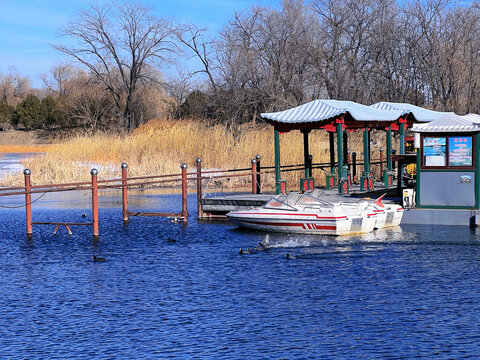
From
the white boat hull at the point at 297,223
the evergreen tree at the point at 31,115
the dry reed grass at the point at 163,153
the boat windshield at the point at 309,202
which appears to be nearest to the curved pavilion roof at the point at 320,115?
the boat windshield at the point at 309,202

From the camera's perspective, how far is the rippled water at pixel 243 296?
10.2 meters

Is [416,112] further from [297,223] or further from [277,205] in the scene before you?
[297,223]

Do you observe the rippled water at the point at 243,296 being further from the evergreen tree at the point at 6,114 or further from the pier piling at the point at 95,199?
the evergreen tree at the point at 6,114

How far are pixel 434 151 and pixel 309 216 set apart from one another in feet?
12.2

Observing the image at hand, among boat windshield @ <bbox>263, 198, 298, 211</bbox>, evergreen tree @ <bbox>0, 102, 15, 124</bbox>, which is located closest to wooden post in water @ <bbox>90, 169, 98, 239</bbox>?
boat windshield @ <bbox>263, 198, 298, 211</bbox>

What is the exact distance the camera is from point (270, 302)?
12562mm

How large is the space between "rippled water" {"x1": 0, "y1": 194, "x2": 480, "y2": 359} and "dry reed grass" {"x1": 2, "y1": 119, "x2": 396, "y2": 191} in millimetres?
15148

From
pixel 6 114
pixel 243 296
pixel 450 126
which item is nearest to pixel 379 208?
pixel 450 126

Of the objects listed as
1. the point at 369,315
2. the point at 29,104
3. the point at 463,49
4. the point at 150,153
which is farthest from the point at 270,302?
the point at 29,104

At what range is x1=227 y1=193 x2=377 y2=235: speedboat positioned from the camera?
771 inches

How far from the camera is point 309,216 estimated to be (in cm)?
1972

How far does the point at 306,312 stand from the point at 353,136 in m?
31.8

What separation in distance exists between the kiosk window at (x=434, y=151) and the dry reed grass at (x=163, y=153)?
13484 mm

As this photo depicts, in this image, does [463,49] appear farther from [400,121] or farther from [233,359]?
[233,359]
